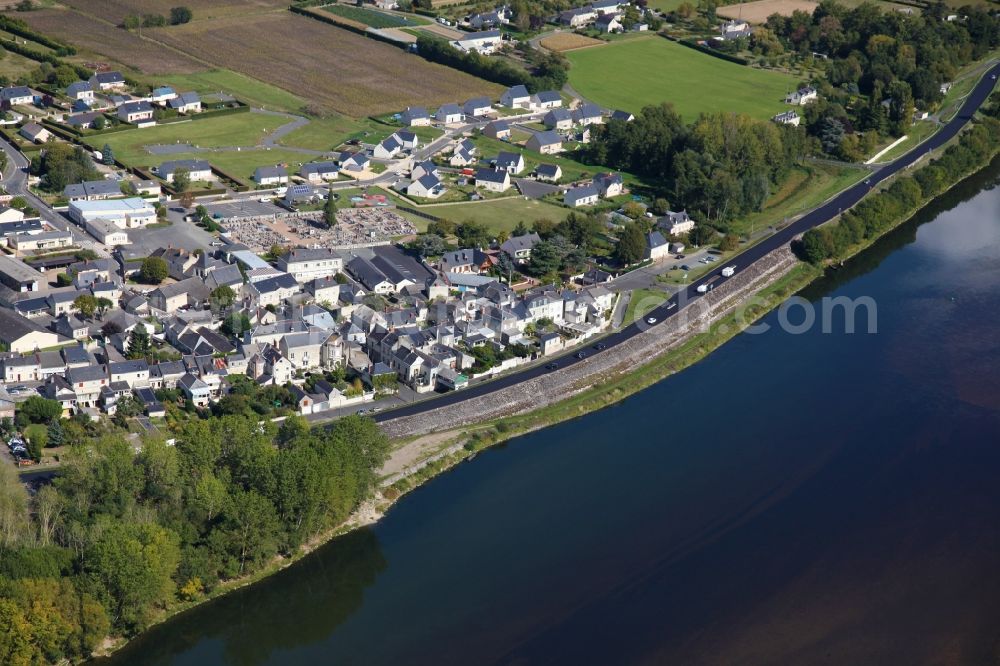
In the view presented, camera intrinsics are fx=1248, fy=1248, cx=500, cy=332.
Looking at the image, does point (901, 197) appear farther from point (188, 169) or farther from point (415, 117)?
point (188, 169)

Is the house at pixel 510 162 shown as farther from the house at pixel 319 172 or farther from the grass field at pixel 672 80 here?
the grass field at pixel 672 80

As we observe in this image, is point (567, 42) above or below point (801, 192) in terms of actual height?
above

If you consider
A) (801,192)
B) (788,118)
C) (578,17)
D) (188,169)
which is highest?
(578,17)

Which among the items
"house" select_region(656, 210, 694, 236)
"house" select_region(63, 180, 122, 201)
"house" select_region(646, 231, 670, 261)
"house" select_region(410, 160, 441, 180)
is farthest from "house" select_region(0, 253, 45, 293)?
"house" select_region(656, 210, 694, 236)

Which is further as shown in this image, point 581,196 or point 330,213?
point 581,196

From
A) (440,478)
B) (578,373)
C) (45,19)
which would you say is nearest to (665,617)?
(440,478)

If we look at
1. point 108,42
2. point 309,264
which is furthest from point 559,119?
point 108,42
